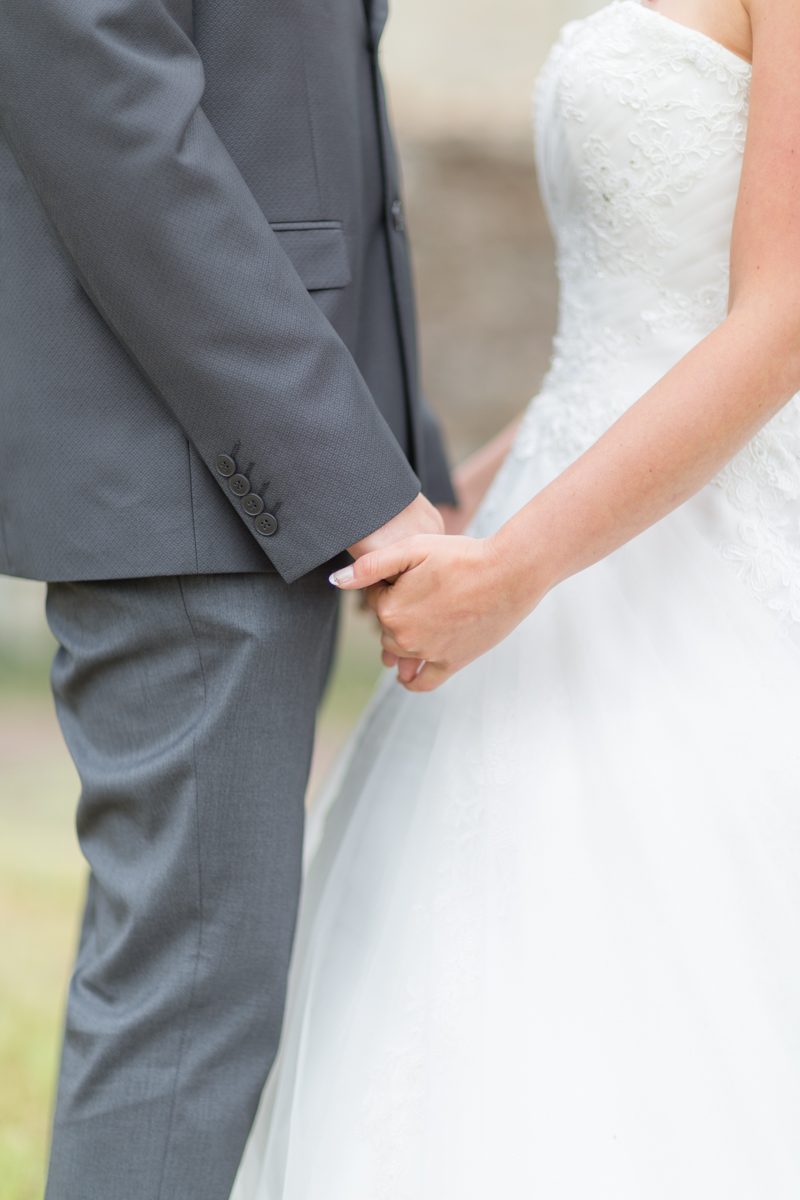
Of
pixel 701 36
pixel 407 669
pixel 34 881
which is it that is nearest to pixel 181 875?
pixel 407 669

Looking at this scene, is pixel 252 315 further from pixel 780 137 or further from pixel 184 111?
pixel 780 137

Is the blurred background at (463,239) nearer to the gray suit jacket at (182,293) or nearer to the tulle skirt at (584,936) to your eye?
the tulle skirt at (584,936)

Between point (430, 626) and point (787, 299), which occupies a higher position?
point (787, 299)

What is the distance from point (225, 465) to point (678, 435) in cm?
39

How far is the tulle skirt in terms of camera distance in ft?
2.61

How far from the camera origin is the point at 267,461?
81 cm

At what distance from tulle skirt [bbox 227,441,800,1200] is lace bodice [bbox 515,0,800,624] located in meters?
0.05

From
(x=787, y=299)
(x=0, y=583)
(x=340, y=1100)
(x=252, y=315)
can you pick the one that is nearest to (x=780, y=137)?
(x=787, y=299)

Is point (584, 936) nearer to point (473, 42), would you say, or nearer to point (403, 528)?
point (403, 528)

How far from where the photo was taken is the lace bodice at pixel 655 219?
0.91 metres

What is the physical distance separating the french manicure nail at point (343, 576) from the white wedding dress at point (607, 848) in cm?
24

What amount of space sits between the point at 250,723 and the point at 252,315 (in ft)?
1.15

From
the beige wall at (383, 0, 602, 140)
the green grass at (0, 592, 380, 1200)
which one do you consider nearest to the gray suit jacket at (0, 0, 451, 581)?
the green grass at (0, 592, 380, 1200)

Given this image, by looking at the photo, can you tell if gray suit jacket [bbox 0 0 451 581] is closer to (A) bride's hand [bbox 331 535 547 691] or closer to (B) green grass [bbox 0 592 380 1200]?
(A) bride's hand [bbox 331 535 547 691]
